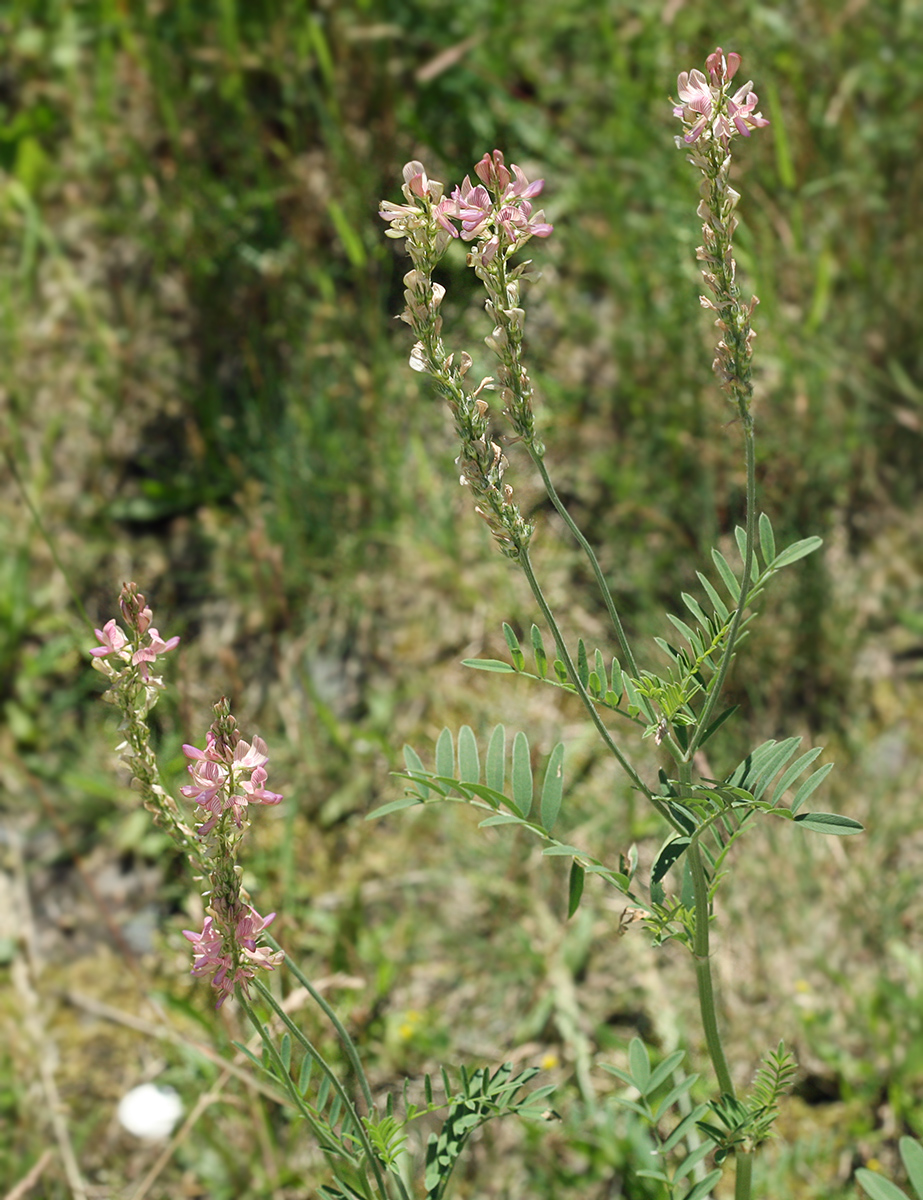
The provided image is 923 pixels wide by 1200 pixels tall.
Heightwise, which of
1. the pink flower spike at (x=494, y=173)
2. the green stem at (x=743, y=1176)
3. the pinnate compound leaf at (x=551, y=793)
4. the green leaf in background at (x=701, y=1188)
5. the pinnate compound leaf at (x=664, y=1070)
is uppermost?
the pink flower spike at (x=494, y=173)

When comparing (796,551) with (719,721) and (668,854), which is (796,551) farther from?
(668,854)

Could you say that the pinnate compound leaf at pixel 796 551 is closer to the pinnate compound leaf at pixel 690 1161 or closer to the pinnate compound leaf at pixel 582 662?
the pinnate compound leaf at pixel 582 662

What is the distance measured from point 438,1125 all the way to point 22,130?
3293mm

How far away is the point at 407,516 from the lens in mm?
2902

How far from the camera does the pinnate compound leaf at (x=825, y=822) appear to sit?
1.03 meters

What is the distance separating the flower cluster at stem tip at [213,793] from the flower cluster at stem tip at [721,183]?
1.79 feet

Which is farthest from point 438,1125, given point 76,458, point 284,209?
point 284,209

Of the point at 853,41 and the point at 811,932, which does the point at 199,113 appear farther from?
the point at 811,932

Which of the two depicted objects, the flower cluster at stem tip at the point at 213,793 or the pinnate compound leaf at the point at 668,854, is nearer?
the flower cluster at stem tip at the point at 213,793

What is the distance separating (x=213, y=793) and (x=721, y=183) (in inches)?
27.1

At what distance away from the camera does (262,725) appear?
2.73 metres

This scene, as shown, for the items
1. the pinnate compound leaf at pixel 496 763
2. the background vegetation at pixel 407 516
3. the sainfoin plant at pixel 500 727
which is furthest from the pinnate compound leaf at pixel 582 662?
the background vegetation at pixel 407 516

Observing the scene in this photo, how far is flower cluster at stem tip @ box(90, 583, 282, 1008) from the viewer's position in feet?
3.18

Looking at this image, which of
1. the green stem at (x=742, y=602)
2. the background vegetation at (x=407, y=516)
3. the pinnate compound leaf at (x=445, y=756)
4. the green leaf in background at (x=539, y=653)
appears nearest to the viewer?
the green stem at (x=742, y=602)
